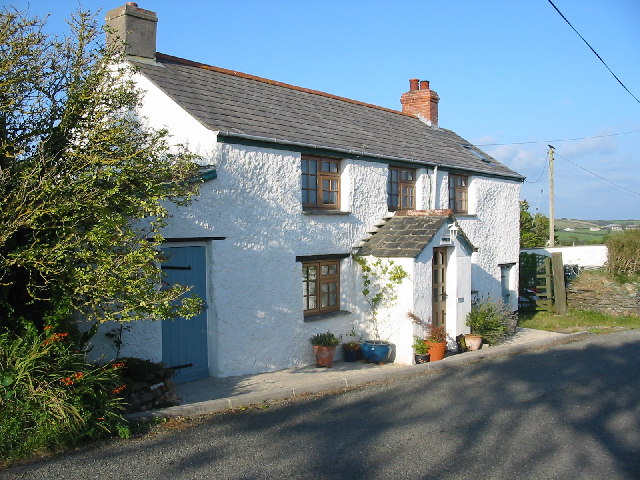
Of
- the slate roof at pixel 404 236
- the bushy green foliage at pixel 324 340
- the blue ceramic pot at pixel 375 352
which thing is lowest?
the blue ceramic pot at pixel 375 352

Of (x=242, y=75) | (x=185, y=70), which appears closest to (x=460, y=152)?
(x=242, y=75)

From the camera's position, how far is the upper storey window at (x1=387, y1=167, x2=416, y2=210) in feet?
46.4

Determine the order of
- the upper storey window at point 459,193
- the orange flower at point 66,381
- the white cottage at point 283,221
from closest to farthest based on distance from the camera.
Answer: the orange flower at point 66,381 < the white cottage at point 283,221 < the upper storey window at point 459,193

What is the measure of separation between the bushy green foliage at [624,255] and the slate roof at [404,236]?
402 inches

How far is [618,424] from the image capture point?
25.8 feet

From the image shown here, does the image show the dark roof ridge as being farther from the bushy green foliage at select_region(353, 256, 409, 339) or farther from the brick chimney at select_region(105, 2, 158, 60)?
the bushy green foliage at select_region(353, 256, 409, 339)

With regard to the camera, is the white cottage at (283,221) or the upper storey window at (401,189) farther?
the upper storey window at (401,189)

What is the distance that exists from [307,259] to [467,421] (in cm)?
479

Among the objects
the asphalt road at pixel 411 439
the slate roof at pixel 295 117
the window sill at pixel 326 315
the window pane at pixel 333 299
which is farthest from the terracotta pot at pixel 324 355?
the slate roof at pixel 295 117

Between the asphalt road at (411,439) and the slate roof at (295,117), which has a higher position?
the slate roof at (295,117)

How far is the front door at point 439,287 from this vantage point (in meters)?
13.2

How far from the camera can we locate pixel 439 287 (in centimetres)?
1329

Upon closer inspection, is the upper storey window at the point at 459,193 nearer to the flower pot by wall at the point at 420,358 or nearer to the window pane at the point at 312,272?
the flower pot by wall at the point at 420,358

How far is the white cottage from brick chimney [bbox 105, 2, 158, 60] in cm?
2
